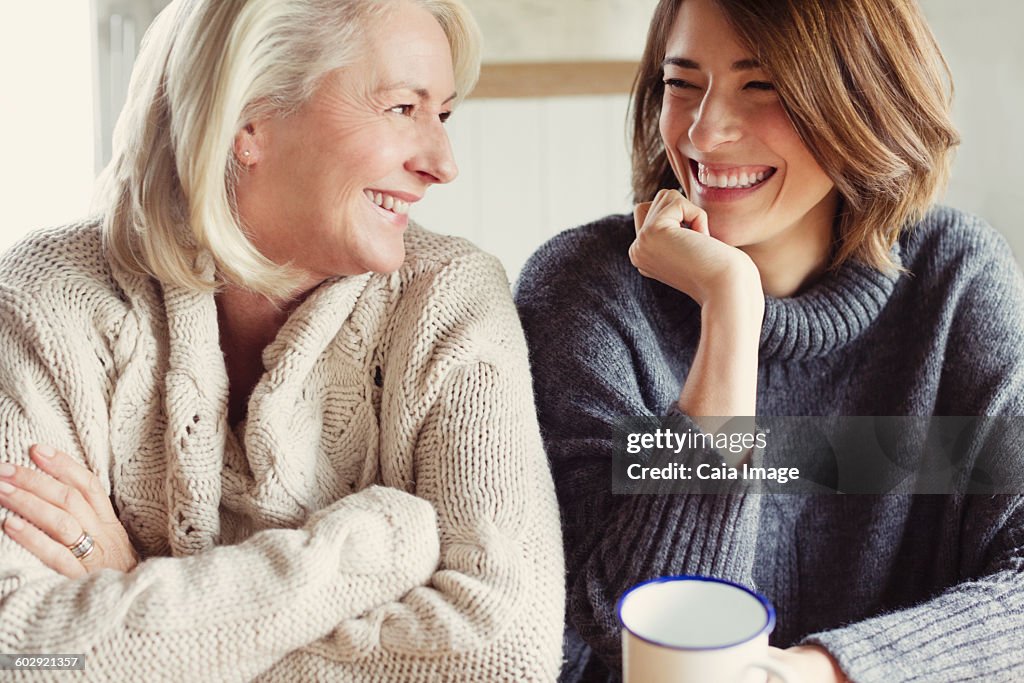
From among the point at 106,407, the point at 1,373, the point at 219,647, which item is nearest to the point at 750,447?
the point at 219,647

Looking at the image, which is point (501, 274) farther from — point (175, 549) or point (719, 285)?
point (175, 549)

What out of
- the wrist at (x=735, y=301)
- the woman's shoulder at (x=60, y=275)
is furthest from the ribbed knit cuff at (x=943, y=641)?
the woman's shoulder at (x=60, y=275)

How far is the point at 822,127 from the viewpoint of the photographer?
127 cm

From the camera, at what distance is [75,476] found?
3.72ft

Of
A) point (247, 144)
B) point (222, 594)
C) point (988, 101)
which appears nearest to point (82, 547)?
point (222, 594)

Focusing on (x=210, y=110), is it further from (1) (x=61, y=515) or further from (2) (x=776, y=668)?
(2) (x=776, y=668)

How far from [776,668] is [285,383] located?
2.09 feet

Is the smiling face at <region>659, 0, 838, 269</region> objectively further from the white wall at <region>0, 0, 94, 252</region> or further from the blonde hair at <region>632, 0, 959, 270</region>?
the white wall at <region>0, 0, 94, 252</region>

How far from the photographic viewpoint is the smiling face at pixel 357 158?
1.17 meters

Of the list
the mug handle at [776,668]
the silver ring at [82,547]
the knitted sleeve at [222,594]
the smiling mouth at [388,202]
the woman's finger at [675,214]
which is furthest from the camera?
the woman's finger at [675,214]

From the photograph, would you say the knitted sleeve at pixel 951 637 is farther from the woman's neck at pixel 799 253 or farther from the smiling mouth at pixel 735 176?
the smiling mouth at pixel 735 176

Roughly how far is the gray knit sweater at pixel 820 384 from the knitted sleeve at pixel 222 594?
0.29 metres

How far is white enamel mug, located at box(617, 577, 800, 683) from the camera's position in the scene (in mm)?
810

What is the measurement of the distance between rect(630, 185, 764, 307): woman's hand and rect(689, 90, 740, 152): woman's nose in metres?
0.09
